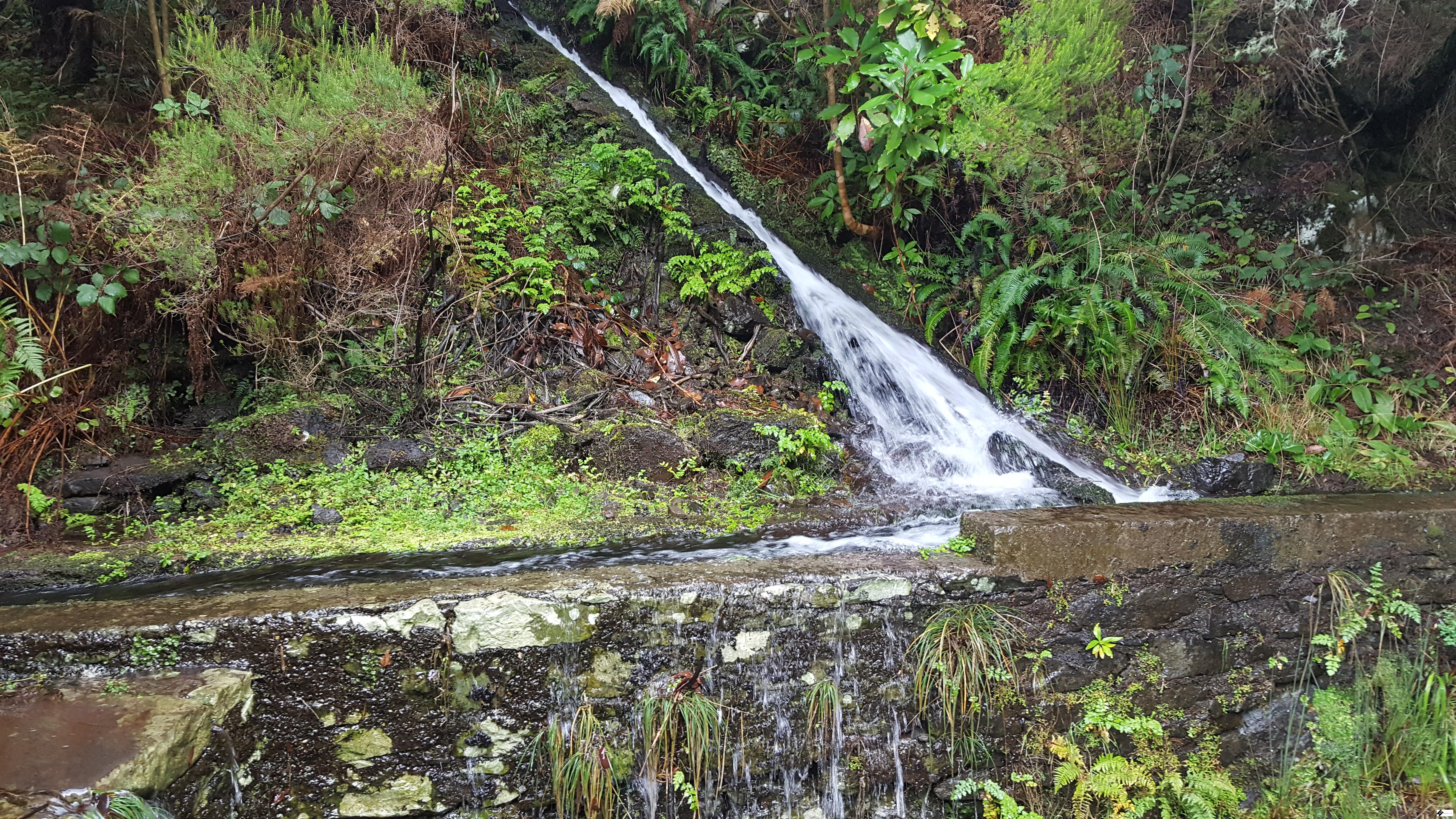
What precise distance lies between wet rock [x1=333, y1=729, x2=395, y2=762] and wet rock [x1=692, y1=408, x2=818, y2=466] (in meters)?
2.73

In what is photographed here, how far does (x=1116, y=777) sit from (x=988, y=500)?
1.95 meters

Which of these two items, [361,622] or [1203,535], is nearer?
[361,622]

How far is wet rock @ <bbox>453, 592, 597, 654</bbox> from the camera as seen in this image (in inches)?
103

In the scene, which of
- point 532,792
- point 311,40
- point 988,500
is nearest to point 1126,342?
point 988,500

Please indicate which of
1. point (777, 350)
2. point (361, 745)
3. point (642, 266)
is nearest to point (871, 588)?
point (361, 745)

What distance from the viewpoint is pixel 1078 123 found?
6.29 m

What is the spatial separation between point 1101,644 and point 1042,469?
7.27ft

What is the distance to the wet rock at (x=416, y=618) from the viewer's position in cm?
257

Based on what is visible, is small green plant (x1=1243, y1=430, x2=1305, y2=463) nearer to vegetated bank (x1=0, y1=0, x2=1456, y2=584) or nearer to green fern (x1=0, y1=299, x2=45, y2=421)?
vegetated bank (x1=0, y1=0, x2=1456, y2=584)

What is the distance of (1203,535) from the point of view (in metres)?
3.10

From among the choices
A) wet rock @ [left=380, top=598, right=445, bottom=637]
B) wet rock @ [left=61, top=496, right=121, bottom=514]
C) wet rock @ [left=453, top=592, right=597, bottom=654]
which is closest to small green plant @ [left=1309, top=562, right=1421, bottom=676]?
wet rock @ [left=453, top=592, right=597, bottom=654]

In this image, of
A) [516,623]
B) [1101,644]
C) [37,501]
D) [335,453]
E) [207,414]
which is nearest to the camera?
[516,623]

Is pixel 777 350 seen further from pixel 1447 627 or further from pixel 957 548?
pixel 1447 627

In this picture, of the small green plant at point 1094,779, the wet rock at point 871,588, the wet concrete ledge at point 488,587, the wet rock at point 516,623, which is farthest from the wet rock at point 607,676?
the small green plant at point 1094,779
